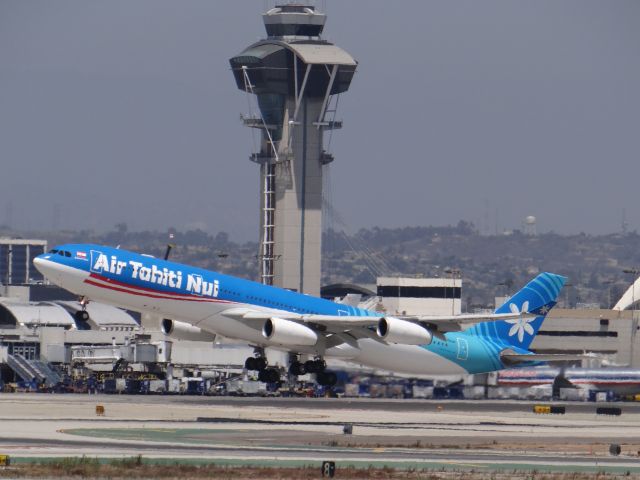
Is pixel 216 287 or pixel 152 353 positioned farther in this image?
pixel 152 353

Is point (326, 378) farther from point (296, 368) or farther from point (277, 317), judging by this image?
point (277, 317)

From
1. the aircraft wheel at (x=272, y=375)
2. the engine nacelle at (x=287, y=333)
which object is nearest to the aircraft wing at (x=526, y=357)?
the aircraft wheel at (x=272, y=375)

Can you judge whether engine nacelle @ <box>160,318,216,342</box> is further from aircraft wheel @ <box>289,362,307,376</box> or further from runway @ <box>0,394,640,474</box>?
aircraft wheel @ <box>289,362,307,376</box>

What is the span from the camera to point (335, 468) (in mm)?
58094

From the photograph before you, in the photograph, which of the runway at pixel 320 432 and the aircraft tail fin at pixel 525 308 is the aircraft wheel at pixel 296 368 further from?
the aircraft tail fin at pixel 525 308

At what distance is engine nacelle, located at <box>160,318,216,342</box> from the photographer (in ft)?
308

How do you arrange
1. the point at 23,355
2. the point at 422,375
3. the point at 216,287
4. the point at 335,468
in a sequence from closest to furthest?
1. the point at 335,468
2. the point at 216,287
3. the point at 422,375
4. the point at 23,355

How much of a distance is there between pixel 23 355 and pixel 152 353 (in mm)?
22991

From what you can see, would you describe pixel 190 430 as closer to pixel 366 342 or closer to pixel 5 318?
pixel 366 342

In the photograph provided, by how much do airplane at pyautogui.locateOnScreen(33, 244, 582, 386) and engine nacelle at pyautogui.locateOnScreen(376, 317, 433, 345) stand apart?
58mm

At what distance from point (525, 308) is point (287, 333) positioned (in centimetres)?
2159

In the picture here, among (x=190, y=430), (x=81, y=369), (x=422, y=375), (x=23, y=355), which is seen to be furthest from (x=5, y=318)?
(x=190, y=430)

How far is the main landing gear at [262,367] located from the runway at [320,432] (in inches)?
103

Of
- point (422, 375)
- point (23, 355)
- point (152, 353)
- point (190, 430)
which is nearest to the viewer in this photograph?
point (190, 430)
